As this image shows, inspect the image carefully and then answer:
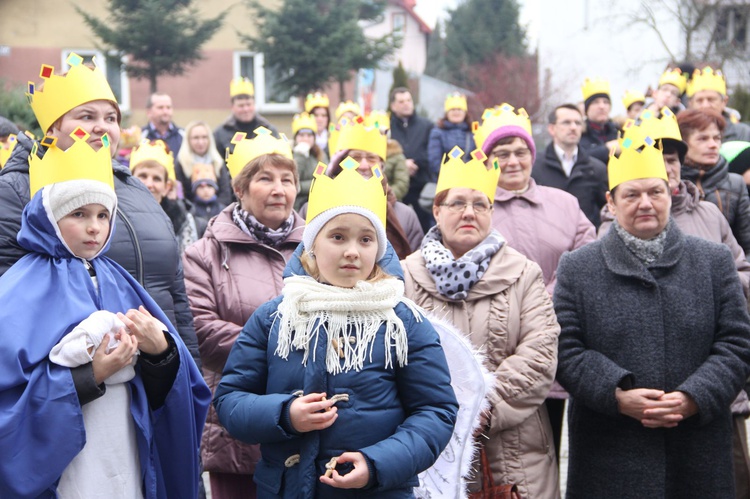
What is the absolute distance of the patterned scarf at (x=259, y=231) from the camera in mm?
4914

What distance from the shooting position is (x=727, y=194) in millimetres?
6188

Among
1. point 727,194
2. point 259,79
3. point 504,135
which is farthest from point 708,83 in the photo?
point 259,79

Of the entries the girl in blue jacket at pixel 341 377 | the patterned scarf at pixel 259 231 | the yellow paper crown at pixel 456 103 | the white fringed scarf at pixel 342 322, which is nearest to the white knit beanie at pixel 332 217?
the girl in blue jacket at pixel 341 377

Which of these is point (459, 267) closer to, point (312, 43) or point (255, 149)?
point (255, 149)

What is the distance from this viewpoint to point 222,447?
A: 4.70m

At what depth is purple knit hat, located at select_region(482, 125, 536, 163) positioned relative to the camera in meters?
5.93

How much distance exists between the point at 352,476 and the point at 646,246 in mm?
2137

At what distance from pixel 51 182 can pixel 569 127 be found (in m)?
5.04

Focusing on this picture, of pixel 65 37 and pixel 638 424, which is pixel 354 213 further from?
pixel 65 37

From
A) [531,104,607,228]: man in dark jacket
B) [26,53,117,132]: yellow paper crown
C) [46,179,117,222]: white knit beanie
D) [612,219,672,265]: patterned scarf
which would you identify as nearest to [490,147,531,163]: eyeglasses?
[612,219,672,265]: patterned scarf

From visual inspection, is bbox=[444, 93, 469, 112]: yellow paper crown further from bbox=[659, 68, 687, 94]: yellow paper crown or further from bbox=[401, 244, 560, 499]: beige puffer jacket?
bbox=[401, 244, 560, 499]: beige puffer jacket

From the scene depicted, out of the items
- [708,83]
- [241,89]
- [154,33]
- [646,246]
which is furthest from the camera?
[154,33]

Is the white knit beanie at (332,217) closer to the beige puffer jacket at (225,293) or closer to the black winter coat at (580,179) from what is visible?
the beige puffer jacket at (225,293)

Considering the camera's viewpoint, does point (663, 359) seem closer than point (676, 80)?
Yes
